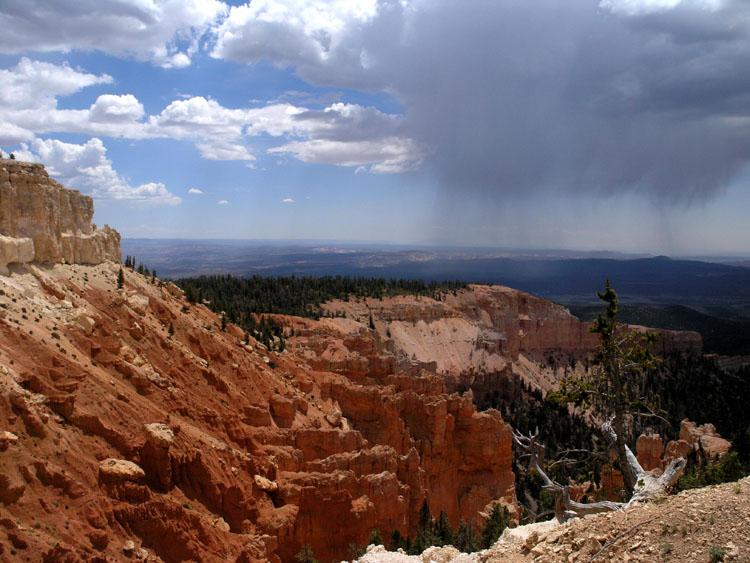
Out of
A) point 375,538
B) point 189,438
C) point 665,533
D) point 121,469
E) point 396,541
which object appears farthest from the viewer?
point 396,541

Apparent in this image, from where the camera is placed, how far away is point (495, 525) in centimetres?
2850

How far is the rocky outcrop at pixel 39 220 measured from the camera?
68.8 ft

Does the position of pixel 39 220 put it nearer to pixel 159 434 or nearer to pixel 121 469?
pixel 159 434

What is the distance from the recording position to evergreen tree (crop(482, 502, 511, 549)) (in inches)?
1065

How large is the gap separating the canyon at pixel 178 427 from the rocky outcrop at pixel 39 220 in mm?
65

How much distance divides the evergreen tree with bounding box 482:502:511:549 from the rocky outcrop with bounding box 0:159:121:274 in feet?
74.9

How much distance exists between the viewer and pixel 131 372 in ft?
67.6

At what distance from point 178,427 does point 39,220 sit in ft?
33.7

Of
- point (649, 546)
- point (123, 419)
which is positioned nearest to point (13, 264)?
point (123, 419)

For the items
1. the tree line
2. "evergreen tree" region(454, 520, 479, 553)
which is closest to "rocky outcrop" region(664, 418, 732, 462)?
"evergreen tree" region(454, 520, 479, 553)

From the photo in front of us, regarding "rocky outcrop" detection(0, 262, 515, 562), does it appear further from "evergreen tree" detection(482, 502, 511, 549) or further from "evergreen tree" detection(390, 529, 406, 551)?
"evergreen tree" detection(482, 502, 511, 549)

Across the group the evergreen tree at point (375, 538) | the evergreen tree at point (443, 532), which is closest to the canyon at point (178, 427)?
the evergreen tree at point (375, 538)

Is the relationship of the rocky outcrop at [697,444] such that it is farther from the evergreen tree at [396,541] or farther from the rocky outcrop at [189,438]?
the evergreen tree at [396,541]

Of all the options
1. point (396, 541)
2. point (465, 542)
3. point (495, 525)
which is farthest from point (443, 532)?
point (396, 541)
